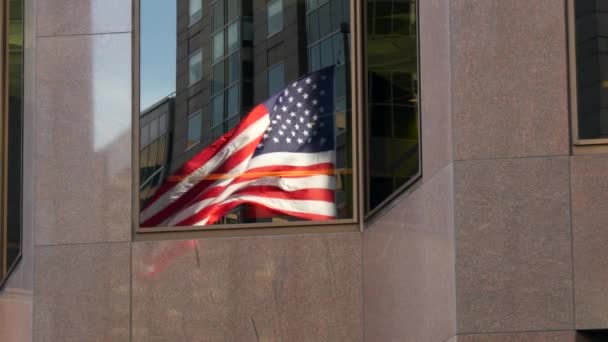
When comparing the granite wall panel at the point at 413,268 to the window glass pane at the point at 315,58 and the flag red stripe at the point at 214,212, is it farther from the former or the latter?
the window glass pane at the point at 315,58

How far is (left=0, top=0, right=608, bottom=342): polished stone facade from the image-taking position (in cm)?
1277

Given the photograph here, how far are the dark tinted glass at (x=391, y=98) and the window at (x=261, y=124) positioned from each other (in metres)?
0.08

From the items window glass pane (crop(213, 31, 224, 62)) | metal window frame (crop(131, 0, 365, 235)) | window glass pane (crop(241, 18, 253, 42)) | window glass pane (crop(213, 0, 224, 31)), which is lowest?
metal window frame (crop(131, 0, 365, 235))

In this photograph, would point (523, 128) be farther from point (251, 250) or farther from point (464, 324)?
point (251, 250)

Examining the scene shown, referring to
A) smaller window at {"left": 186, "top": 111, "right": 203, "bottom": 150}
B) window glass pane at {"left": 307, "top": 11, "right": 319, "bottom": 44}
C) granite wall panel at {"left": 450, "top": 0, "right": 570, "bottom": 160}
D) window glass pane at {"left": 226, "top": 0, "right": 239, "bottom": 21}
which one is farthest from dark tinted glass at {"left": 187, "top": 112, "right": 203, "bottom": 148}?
granite wall panel at {"left": 450, "top": 0, "right": 570, "bottom": 160}

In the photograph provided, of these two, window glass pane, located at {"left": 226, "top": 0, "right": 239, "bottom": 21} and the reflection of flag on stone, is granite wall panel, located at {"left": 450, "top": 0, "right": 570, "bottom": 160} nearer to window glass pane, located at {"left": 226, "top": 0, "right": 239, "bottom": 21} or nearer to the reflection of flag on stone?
Result: the reflection of flag on stone

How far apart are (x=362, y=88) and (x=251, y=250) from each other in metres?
2.17

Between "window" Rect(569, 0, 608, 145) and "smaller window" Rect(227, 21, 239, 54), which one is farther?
"smaller window" Rect(227, 21, 239, 54)

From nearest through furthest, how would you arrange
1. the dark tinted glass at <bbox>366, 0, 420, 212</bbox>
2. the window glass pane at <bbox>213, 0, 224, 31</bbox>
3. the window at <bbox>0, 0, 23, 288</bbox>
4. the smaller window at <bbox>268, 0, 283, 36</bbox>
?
the dark tinted glass at <bbox>366, 0, 420, 212</bbox> → the smaller window at <bbox>268, 0, 283, 36</bbox> → the window glass pane at <bbox>213, 0, 224, 31</bbox> → the window at <bbox>0, 0, 23, 288</bbox>

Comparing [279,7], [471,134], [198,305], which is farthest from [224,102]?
[471,134]

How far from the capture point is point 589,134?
13000 millimetres

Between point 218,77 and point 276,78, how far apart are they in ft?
2.18

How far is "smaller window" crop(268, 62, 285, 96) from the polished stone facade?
5.30 ft

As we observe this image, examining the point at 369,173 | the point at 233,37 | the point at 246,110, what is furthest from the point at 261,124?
the point at 369,173
